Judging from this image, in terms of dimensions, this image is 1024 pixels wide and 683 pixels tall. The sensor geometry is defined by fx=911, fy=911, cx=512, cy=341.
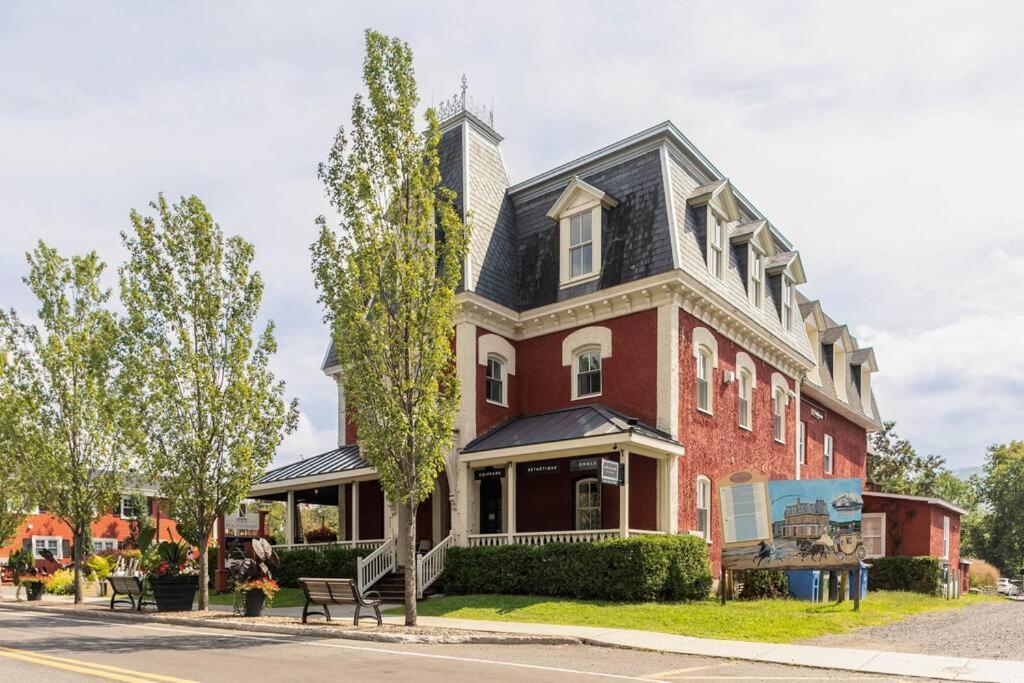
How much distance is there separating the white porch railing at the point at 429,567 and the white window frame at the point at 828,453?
1641 centimetres

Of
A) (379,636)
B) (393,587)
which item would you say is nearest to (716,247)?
(393,587)

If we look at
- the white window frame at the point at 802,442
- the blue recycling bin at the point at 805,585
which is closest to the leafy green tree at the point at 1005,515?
the white window frame at the point at 802,442

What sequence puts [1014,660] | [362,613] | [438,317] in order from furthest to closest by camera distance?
[362,613] < [438,317] < [1014,660]

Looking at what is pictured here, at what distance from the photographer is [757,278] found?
26469mm

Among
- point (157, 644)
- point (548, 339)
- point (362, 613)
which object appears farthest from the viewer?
point (548, 339)

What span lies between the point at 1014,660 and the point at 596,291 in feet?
41.6

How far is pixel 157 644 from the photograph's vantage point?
13.5m

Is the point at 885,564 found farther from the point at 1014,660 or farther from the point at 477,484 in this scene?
the point at 1014,660

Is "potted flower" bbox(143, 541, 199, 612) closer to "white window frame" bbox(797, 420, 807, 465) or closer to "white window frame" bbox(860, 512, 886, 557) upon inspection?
"white window frame" bbox(797, 420, 807, 465)

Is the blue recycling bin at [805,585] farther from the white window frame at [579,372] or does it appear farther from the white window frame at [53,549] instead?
the white window frame at [53,549]

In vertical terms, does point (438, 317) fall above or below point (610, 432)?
above

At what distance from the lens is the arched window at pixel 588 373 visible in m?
23.1

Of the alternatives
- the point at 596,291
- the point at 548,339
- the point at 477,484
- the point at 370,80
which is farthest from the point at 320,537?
the point at 370,80

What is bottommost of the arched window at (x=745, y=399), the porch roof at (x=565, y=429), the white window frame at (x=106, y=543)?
the white window frame at (x=106, y=543)
